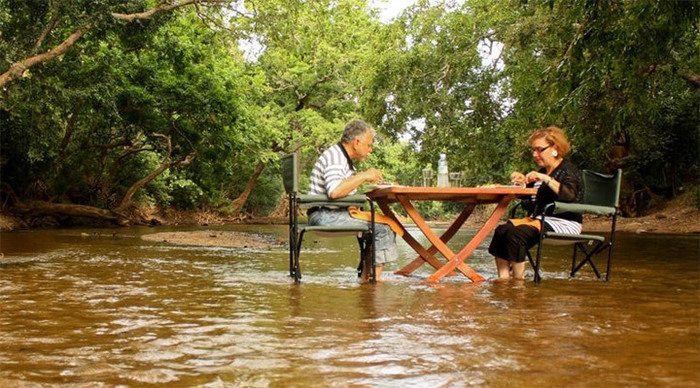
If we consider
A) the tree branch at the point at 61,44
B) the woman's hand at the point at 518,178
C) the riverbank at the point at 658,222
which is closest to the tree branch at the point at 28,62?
the tree branch at the point at 61,44

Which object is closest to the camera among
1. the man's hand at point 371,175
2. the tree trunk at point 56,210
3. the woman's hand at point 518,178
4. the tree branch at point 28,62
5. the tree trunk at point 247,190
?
the man's hand at point 371,175

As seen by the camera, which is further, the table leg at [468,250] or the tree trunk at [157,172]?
the tree trunk at [157,172]

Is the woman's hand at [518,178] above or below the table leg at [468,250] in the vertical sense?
above

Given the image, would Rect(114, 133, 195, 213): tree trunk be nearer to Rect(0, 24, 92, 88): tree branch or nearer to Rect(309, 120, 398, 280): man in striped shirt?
Rect(0, 24, 92, 88): tree branch

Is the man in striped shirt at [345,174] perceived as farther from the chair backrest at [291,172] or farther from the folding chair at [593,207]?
the folding chair at [593,207]

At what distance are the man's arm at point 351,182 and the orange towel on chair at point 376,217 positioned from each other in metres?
0.35

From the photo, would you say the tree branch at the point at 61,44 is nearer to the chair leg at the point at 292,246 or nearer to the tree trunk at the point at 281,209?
the chair leg at the point at 292,246

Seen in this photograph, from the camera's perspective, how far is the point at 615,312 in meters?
4.51

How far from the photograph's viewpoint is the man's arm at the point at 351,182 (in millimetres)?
6008

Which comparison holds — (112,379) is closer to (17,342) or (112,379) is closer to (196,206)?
(17,342)

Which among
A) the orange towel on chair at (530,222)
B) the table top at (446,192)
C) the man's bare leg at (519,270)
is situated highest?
the table top at (446,192)

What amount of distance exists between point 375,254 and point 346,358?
3273mm

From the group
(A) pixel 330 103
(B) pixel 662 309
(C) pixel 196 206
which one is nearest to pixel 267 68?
(A) pixel 330 103

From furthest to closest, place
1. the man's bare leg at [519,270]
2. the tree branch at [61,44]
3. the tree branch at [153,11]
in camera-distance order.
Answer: the tree branch at [153,11]
the tree branch at [61,44]
the man's bare leg at [519,270]
